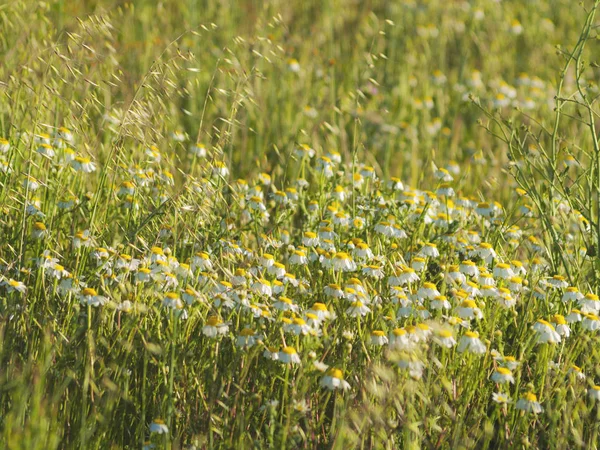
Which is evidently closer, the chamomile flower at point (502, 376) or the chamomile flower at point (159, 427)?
the chamomile flower at point (159, 427)

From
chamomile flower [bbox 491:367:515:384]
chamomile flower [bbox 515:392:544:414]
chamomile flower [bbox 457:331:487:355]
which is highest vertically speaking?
chamomile flower [bbox 457:331:487:355]

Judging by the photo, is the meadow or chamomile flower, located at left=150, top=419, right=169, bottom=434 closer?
chamomile flower, located at left=150, top=419, right=169, bottom=434

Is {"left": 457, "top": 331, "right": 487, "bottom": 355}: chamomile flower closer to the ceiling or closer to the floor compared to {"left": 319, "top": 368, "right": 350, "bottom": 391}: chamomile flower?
closer to the ceiling

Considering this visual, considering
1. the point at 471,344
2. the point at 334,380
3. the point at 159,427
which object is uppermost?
the point at 471,344

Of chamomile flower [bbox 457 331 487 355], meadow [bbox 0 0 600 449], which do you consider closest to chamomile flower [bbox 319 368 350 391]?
meadow [bbox 0 0 600 449]

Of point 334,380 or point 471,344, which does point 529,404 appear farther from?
point 334,380

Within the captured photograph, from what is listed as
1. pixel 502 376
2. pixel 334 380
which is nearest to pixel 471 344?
→ pixel 502 376

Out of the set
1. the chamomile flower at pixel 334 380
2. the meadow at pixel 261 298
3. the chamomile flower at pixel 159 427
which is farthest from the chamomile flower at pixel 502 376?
the chamomile flower at pixel 159 427

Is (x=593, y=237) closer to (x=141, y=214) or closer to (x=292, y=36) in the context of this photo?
(x=141, y=214)

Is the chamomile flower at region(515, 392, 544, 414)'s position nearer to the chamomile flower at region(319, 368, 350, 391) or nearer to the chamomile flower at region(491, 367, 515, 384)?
the chamomile flower at region(491, 367, 515, 384)

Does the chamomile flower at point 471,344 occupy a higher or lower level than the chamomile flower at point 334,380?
higher

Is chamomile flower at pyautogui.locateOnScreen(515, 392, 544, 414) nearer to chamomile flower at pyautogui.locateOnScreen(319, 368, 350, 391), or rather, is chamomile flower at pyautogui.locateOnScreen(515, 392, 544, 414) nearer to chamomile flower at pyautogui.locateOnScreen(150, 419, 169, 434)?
chamomile flower at pyautogui.locateOnScreen(319, 368, 350, 391)

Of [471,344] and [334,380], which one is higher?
[471,344]

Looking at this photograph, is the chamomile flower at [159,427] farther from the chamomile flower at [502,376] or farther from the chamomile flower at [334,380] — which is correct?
the chamomile flower at [502,376]
